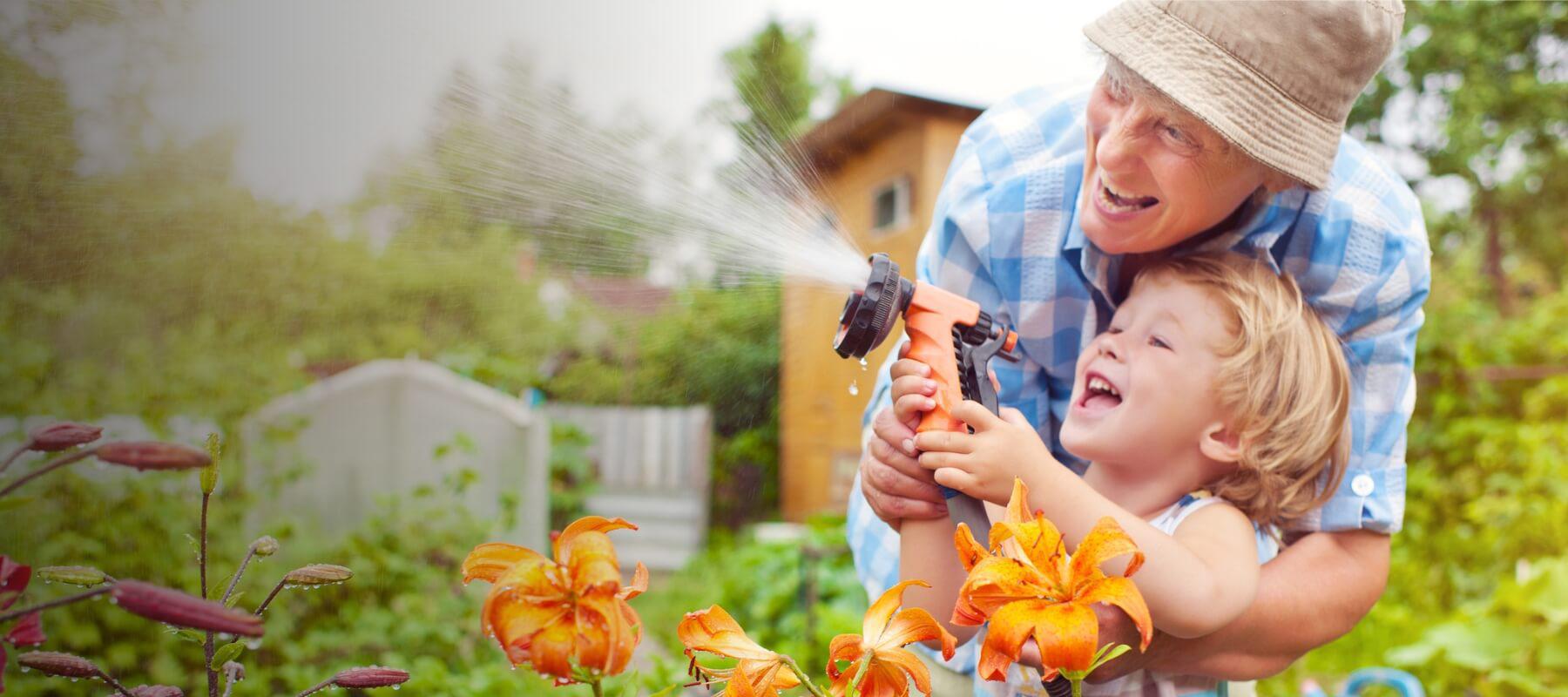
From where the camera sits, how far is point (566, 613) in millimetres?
605

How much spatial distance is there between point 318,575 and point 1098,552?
20.6 inches

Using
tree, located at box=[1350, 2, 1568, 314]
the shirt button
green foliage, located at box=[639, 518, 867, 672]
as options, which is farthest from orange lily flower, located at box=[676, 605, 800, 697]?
tree, located at box=[1350, 2, 1568, 314]

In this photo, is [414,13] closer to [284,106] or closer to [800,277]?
[284,106]

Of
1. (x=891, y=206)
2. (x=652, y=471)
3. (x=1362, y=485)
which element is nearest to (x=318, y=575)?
(x=1362, y=485)

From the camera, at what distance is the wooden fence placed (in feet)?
27.5

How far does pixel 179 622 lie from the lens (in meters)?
0.49

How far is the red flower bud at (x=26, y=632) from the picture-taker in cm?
53

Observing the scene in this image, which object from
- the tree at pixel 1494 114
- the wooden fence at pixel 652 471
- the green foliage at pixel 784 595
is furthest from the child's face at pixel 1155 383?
the wooden fence at pixel 652 471

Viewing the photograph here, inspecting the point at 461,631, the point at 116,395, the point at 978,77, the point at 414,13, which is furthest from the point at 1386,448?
the point at 978,77

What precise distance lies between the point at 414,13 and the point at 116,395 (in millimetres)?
1418

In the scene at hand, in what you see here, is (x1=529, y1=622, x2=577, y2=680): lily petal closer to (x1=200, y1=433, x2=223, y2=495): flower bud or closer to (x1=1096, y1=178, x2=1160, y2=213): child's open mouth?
(x1=200, y1=433, x2=223, y2=495): flower bud

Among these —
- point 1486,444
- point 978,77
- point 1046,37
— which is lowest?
point 1486,444

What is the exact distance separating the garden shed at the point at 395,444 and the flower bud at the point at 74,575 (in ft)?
9.95

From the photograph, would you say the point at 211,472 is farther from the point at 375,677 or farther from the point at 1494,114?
the point at 1494,114
